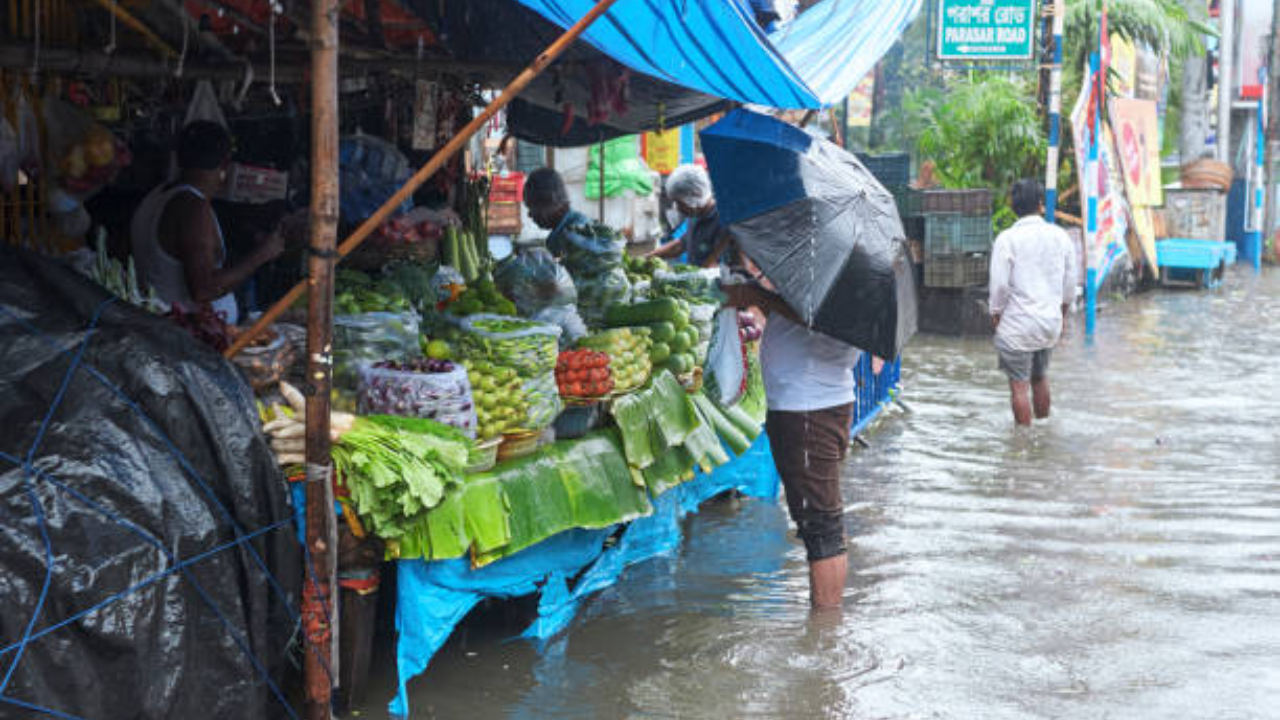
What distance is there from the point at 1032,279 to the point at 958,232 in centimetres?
468

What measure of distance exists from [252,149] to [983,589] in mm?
4588

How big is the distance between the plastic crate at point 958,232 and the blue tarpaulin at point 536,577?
7.58 metres

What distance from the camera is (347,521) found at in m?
4.44

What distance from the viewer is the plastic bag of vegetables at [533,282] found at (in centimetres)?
645

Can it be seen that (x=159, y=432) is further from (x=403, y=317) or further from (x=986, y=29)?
(x=986, y=29)

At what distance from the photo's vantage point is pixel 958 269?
14469mm

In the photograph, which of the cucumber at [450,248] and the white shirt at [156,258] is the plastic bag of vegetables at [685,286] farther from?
the white shirt at [156,258]

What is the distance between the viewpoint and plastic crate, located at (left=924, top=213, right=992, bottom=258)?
558 inches

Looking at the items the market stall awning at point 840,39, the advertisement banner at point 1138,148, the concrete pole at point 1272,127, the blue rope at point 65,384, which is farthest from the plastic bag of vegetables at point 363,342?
the concrete pole at point 1272,127

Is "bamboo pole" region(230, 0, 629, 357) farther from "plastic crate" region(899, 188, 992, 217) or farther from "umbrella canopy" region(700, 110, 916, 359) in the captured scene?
"plastic crate" region(899, 188, 992, 217)

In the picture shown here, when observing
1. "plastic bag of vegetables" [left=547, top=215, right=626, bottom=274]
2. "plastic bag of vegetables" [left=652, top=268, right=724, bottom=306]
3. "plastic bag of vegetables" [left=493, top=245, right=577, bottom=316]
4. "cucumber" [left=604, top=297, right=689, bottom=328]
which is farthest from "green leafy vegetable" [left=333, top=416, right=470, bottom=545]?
"plastic bag of vegetables" [left=652, top=268, right=724, bottom=306]

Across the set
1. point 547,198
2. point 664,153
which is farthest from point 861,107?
point 547,198

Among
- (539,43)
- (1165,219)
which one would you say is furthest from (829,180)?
(1165,219)

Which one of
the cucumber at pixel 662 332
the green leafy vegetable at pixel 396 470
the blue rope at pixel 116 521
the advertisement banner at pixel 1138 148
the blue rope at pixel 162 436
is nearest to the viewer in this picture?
the blue rope at pixel 116 521
